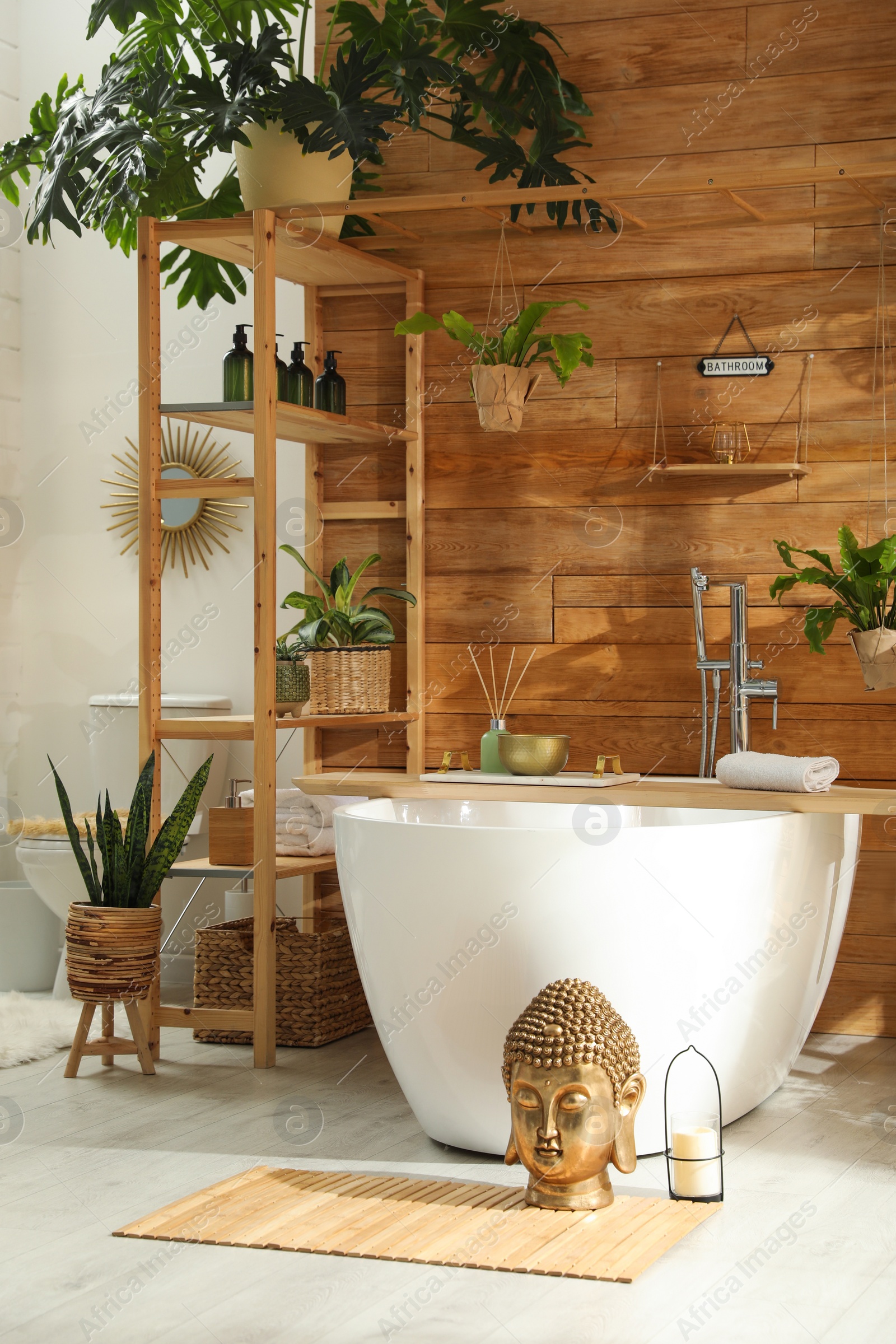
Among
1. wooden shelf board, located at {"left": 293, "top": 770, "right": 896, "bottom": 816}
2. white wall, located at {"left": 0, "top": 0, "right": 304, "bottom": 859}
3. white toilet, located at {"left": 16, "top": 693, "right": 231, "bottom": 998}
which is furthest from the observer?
white wall, located at {"left": 0, "top": 0, "right": 304, "bottom": 859}

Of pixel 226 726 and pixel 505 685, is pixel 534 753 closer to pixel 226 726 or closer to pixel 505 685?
pixel 505 685

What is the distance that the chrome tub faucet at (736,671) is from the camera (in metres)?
3.43

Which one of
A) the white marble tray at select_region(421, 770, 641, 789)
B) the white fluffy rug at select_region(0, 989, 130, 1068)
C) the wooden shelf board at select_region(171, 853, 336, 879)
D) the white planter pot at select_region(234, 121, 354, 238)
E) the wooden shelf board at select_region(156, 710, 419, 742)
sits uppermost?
the white planter pot at select_region(234, 121, 354, 238)

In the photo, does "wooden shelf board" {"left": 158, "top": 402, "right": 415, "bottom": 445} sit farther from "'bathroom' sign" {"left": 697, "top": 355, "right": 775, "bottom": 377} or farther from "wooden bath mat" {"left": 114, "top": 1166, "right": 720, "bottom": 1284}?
"wooden bath mat" {"left": 114, "top": 1166, "right": 720, "bottom": 1284}

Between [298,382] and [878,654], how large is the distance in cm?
155

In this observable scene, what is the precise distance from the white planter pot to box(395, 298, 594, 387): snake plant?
0.35 m

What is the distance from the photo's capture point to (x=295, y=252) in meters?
3.55

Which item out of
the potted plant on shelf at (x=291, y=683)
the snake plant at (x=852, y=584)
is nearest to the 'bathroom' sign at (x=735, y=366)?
the snake plant at (x=852, y=584)

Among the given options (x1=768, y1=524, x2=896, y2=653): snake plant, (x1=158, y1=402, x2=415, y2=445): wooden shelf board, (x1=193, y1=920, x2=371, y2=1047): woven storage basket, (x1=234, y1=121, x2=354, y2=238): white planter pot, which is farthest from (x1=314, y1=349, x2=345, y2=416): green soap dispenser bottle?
(x1=193, y1=920, x2=371, y2=1047): woven storage basket

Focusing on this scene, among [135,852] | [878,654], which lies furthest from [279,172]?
[878,654]

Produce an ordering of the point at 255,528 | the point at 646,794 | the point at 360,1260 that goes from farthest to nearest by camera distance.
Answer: the point at 255,528
the point at 646,794
the point at 360,1260

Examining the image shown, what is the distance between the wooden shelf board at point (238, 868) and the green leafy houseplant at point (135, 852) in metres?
0.14

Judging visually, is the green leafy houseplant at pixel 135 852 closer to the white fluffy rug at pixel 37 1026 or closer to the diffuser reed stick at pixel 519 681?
the white fluffy rug at pixel 37 1026

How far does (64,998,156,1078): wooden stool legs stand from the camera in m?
3.14
